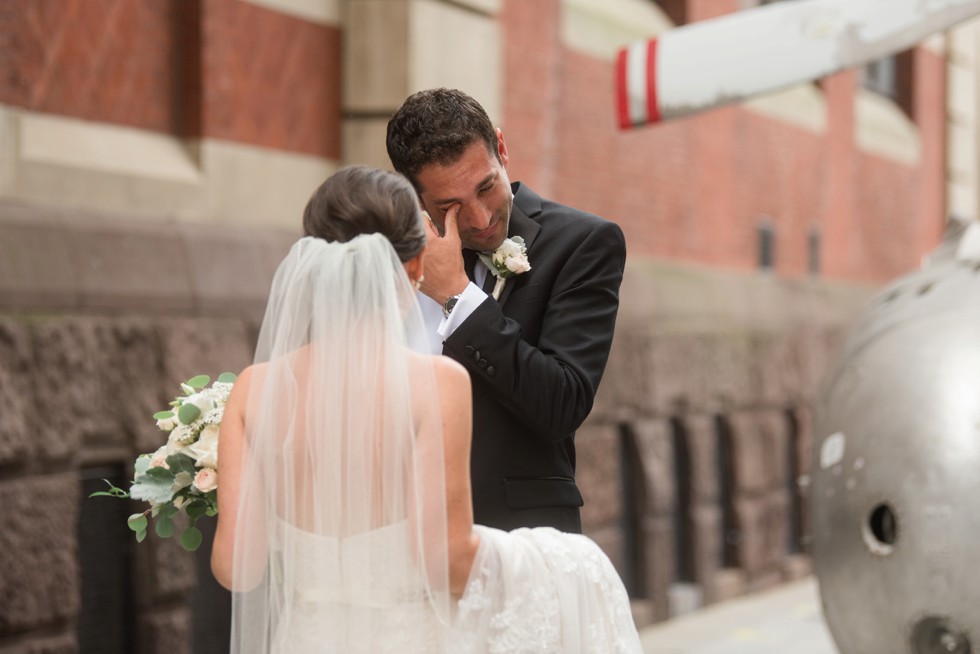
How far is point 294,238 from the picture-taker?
7059 millimetres

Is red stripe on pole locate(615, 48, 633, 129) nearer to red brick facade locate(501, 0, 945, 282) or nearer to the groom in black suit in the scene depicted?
the groom in black suit

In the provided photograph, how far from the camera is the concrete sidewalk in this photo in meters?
9.18

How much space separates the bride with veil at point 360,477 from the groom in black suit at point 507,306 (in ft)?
0.65

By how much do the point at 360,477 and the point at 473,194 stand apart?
27.6 inches

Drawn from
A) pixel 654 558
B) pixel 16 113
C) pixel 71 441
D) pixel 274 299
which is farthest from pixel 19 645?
pixel 654 558

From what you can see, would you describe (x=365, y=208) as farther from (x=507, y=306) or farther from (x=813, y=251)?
(x=813, y=251)

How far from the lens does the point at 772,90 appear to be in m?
5.73

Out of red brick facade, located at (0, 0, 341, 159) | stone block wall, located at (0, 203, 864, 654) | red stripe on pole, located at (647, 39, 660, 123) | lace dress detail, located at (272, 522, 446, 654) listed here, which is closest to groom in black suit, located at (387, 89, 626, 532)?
lace dress detail, located at (272, 522, 446, 654)

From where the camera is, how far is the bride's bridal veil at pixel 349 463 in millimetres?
3010

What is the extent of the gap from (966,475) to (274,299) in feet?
9.60

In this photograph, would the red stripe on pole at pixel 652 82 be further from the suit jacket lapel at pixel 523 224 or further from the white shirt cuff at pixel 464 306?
the white shirt cuff at pixel 464 306

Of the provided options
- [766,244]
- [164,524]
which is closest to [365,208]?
[164,524]

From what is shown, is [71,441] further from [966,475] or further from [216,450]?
[966,475]

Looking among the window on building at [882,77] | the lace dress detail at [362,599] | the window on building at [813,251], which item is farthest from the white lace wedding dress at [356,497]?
the window on building at [882,77]
